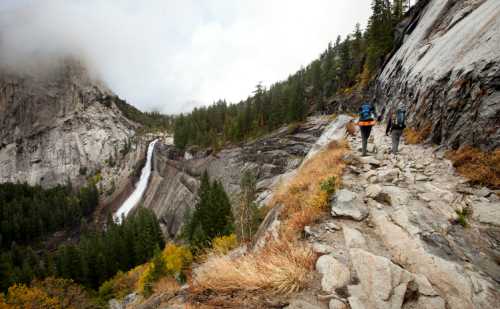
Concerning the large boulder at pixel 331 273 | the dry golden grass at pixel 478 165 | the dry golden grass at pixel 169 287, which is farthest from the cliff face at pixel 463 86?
the dry golden grass at pixel 169 287

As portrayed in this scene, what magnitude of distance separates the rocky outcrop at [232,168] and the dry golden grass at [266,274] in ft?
87.4

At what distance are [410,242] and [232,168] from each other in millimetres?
42785

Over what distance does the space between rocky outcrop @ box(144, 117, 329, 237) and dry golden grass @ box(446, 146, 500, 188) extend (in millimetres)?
23759

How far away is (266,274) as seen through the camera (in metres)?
3.17

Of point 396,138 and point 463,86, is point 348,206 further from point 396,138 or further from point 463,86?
point 463,86

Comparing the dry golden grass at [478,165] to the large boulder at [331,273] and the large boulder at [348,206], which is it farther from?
the large boulder at [331,273]

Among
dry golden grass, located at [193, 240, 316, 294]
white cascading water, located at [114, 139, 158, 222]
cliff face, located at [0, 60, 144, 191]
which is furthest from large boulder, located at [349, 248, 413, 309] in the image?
cliff face, located at [0, 60, 144, 191]

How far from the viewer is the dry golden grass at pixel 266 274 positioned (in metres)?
3.08

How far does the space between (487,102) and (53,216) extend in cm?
10364

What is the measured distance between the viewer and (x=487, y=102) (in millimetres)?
7148

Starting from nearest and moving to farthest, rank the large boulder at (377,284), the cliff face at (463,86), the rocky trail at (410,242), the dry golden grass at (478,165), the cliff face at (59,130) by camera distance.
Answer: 1. the large boulder at (377,284)
2. the rocky trail at (410,242)
3. the dry golden grass at (478,165)
4. the cliff face at (463,86)
5. the cliff face at (59,130)

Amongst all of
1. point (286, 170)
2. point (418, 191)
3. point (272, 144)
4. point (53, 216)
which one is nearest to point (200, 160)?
point (272, 144)

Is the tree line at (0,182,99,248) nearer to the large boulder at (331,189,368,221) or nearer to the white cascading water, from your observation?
the white cascading water

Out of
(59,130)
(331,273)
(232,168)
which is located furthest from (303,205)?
(59,130)
